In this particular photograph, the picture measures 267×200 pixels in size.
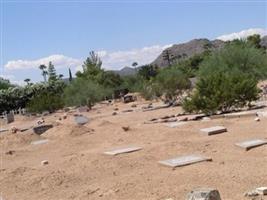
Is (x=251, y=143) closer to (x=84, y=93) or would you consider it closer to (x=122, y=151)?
(x=122, y=151)

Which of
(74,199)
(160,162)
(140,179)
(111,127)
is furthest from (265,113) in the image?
(74,199)

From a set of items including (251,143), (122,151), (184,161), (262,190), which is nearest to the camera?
(262,190)

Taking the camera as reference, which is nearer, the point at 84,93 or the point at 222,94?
the point at 222,94

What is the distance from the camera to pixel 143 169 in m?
10.6

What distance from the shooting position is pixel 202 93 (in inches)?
925

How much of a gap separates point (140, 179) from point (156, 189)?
3.35 ft

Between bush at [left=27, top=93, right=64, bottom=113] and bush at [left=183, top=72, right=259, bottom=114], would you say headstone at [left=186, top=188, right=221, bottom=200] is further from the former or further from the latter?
bush at [left=27, top=93, right=64, bottom=113]

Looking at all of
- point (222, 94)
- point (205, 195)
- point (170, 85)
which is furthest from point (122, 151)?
point (170, 85)

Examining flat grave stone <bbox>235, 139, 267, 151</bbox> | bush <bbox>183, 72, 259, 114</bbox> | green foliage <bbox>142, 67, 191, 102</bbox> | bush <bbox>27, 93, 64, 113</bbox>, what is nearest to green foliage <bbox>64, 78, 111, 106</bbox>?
bush <bbox>27, 93, 64, 113</bbox>

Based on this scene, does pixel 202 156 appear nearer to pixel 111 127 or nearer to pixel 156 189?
pixel 156 189

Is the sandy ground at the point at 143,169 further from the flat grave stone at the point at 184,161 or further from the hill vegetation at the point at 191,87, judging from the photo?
the hill vegetation at the point at 191,87

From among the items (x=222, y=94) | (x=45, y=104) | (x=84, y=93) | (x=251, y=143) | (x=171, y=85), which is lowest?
(x=45, y=104)

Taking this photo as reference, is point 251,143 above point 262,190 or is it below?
below

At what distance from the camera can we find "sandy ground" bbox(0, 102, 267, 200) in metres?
Answer: 8.56
